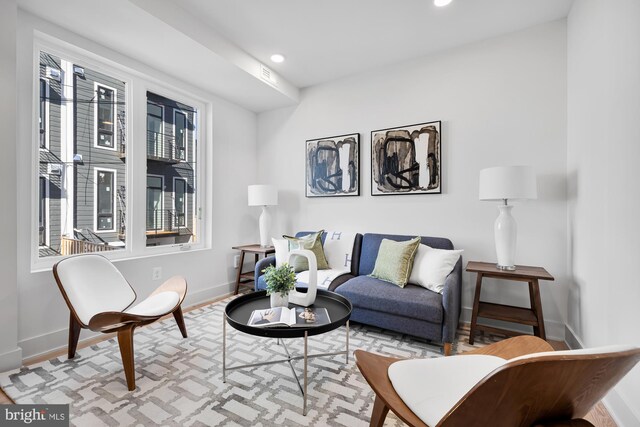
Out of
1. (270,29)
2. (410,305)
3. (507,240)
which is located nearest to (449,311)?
(410,305)

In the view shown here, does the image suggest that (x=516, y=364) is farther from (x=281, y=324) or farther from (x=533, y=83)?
(x=533, y=83)

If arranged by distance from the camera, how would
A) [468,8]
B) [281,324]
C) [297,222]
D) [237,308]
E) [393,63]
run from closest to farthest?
1. [281,324]
2. [237,308]
3. [468,8]
4. [393,63]
5. [297,222]

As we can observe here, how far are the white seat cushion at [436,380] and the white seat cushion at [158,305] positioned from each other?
1.64 meters

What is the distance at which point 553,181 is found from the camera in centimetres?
250

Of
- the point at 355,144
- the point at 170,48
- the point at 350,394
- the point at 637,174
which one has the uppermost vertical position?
the point at 170,48

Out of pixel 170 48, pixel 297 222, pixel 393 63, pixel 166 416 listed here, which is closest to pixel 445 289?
pixel 166 416

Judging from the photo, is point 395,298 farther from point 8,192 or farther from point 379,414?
point 8,192

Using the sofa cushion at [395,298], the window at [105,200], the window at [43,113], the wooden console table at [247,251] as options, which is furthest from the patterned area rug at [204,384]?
the window at [43,113]

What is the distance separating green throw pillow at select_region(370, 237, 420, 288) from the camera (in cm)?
256

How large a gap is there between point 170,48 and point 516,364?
126 inches

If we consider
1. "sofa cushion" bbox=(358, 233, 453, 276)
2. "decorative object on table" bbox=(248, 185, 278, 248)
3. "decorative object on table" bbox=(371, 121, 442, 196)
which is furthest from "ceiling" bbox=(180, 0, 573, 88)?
"sofa cushion" bbox=(358, 233, 453, 276)

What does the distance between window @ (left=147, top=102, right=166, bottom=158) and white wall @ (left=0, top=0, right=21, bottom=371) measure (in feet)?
3.75

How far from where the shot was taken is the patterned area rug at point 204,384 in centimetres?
151

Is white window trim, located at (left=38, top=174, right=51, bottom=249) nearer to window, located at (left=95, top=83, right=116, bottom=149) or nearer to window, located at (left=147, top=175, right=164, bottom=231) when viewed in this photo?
window, located at (left=95, top=83, right=116, bottom=149)
